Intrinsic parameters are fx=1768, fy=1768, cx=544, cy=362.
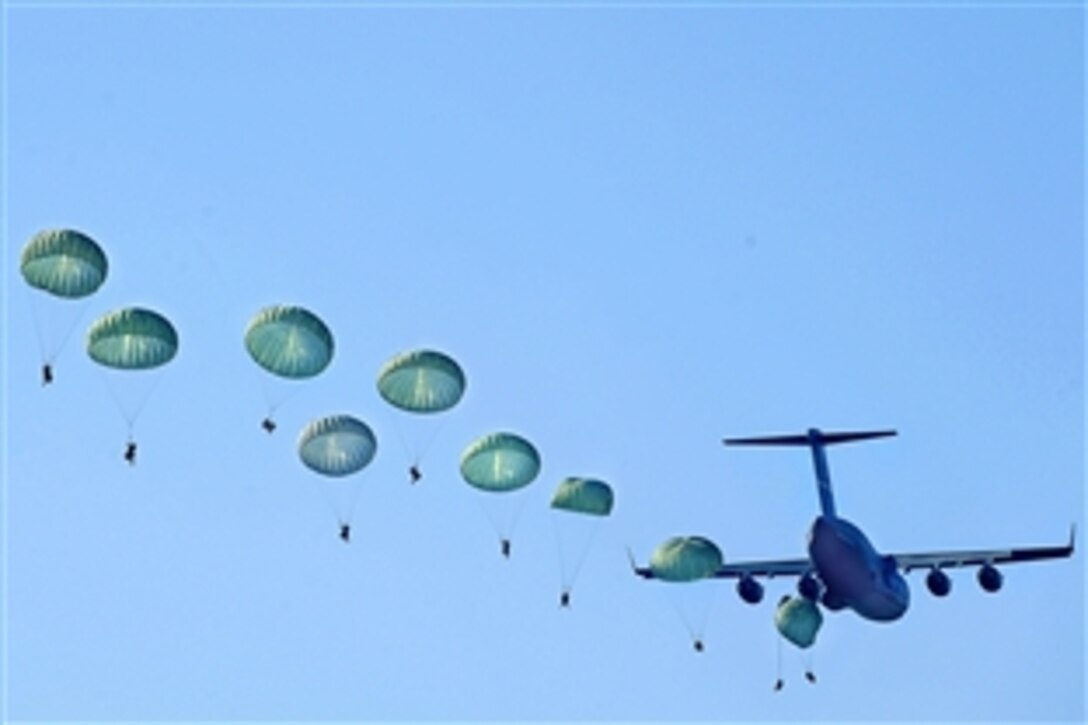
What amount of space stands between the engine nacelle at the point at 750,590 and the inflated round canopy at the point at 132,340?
31553 mm

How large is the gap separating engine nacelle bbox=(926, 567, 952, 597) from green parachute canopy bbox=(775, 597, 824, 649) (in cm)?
630

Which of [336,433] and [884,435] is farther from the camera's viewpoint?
[884,435]

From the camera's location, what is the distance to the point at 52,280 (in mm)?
50594

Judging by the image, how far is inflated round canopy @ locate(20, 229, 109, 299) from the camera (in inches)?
1983

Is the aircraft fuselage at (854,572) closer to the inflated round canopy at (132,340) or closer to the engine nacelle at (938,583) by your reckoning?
the engine nacelle at (938,583)

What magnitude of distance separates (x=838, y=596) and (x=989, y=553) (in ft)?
34.1

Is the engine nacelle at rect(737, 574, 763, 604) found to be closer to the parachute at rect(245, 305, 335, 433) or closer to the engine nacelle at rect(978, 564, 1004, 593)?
the engine nacelle at rect(978, 564, 1004, 593)

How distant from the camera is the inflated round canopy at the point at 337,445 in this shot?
2111 inches

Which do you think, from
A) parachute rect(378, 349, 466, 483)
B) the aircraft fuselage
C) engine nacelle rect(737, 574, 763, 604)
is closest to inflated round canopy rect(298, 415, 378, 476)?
parachute rect(378, 349, 466, 483)

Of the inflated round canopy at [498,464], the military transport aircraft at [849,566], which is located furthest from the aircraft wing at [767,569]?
the inflated round canopy at [498,464]

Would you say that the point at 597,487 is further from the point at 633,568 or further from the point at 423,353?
the point at 633,568

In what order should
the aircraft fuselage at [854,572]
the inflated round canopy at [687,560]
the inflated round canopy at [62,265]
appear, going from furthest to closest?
1. the aircraft fuselage at [854,572]
2. the inflated round canopy at [687,560]
3. the inflated round canopy at [62,265]

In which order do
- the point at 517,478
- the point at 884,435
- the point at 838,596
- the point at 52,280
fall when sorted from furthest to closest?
the point at 884,435 < the point at 838,596 < the point at 517,478 < the point at 52,280

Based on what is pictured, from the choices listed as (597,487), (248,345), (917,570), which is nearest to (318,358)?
(248,345)
